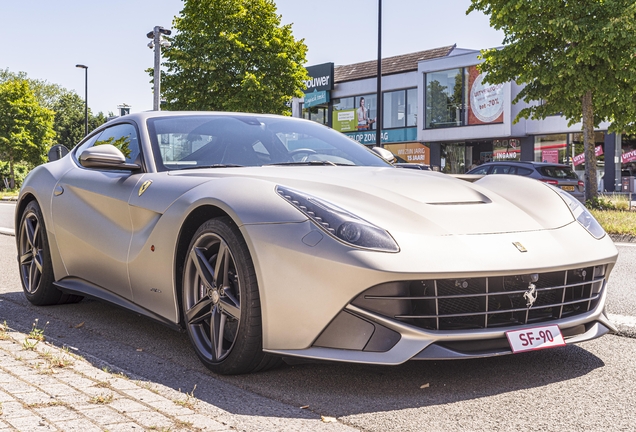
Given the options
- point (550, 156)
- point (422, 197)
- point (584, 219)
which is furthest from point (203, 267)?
point (550, 156)

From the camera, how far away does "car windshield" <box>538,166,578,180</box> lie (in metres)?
18.8

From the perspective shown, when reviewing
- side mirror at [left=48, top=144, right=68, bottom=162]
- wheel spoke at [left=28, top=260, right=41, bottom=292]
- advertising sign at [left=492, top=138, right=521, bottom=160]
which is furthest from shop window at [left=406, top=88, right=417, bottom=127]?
wheel spoke at [left=28, top=260, right=41, bottom=292]

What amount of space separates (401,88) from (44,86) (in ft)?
238

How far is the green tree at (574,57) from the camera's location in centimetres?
1831

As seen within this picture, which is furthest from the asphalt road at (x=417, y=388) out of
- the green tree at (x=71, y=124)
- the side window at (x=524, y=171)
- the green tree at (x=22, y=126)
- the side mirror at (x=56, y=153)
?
the green tree at (x=71, y=124)

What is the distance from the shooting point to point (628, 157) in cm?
3462

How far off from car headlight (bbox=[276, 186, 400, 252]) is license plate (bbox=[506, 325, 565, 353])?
65cm

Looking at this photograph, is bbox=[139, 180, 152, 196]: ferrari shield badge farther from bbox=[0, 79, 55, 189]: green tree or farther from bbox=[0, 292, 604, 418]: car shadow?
bbox=[0, 79, 55, 189]: green tree

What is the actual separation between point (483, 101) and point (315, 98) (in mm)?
13378

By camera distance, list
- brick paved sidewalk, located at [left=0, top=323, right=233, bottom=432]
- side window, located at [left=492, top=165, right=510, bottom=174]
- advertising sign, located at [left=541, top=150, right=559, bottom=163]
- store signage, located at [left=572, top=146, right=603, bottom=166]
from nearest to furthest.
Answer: brick paved sidewalk, located at [left=0, top=323, right=233, bottom=432]
side window, located at [left=492, top=165, right=510, bottom=174]
store signage, located at [left=572, top=146, right=603, bottom=166]
advertising sign, located at [left=541, top=150, right=559, bottom=163]

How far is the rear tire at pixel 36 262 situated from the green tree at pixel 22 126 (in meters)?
42.7

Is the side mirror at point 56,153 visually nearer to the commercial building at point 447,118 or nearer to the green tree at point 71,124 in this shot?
the commercial building at point 447,118

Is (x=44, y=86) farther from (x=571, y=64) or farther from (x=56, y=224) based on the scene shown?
(x=56, y=224)

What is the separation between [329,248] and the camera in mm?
3084
